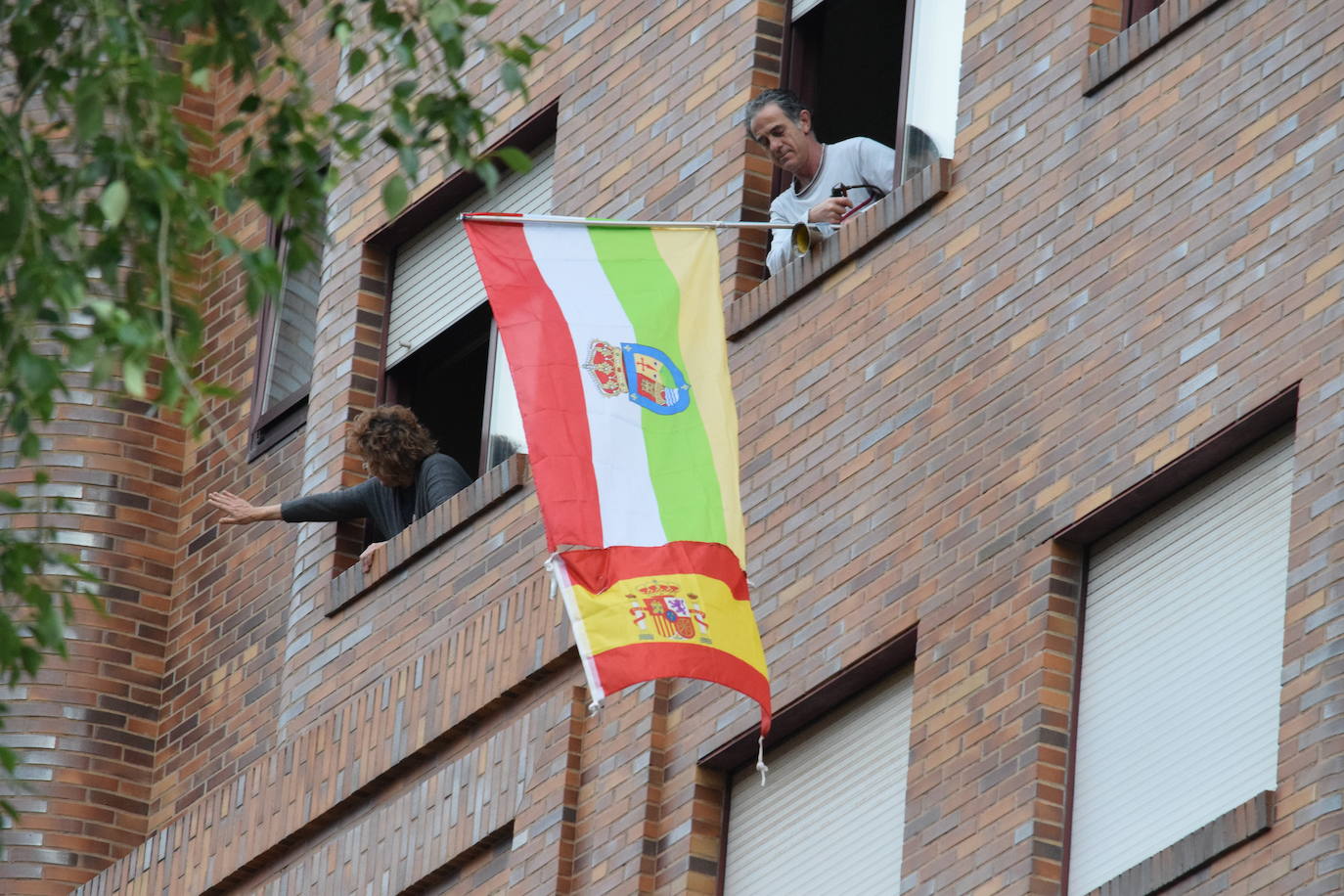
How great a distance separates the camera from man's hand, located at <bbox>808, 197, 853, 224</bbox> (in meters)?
14.6

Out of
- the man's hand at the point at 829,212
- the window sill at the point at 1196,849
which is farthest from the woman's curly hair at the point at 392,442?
the window sill at the point at 1196,849

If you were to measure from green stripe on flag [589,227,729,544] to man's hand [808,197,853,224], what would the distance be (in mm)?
1234

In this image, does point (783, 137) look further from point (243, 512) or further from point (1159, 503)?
point (243, 512)

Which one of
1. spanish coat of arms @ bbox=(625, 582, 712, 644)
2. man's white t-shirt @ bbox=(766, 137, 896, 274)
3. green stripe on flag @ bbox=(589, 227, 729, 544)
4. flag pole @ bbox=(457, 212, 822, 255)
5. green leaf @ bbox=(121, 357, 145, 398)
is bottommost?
green leaf @ bbox=(121, 357, 145, 398)

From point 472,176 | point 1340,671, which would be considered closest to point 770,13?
point 472,176

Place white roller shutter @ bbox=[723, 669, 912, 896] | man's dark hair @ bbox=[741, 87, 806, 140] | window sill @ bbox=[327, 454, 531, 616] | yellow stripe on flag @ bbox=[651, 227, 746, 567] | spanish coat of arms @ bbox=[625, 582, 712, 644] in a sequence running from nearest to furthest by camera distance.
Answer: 1. spanish coat of arms @ bbox=[625, 582, 712, 644]
2. yellow stripe on flag @ bbox=[651, 227, 746, 567]
3. white roller shutter @ bbox=[723, 669, 912, 896]
4. man's dark hair @ bbox=[741, 87, 806, 140]
5. window sill @ bbox=[327, 454, 531, 616]

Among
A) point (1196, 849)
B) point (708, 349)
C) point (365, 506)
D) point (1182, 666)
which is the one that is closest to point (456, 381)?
point (365, 506)

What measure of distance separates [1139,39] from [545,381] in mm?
2706

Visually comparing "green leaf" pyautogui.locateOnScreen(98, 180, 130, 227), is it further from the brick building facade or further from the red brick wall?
the red brick wall

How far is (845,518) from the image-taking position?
13977mm

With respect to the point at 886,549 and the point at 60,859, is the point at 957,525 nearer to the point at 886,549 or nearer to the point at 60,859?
the point at 886,549

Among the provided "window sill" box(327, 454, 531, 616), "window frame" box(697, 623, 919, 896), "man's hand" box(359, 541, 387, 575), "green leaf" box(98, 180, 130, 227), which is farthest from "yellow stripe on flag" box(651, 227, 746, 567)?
"green leaf" box(98, 180, 130, 227)

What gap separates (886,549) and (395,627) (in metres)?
3.92

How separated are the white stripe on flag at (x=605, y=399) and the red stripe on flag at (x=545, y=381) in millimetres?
37
